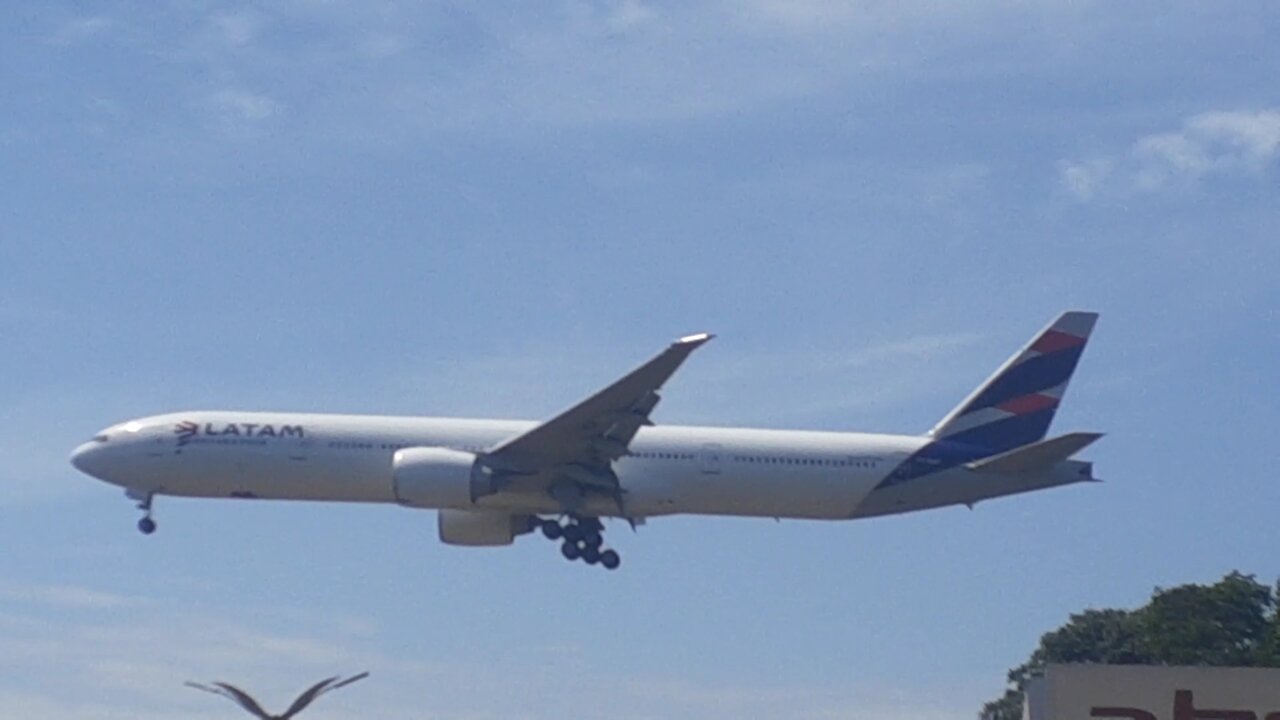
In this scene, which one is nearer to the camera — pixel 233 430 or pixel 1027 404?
pixel 233 430

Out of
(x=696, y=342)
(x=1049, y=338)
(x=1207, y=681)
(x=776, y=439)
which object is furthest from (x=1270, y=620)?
(x=1207, y=681)

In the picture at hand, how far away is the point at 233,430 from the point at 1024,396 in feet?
61.5

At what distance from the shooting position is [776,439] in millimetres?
48375

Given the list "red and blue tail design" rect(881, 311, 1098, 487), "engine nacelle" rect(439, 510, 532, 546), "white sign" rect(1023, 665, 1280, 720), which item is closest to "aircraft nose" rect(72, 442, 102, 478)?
"engine nacelle" rect(439, 510, 532, 546)

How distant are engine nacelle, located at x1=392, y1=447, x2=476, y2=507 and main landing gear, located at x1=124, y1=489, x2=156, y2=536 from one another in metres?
6.46

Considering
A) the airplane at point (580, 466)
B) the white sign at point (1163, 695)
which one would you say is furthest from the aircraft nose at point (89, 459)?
the white sign at point (1163, 695)

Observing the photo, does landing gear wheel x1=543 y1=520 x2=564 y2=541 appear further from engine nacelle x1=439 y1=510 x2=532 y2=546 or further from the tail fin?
the tail fin

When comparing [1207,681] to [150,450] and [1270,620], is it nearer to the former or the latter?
[150,450]

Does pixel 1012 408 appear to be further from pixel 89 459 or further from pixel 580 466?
pixel 89 459

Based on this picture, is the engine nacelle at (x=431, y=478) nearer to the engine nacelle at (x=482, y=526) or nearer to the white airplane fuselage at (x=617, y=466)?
the white airplane fuselage at (x=617, y=466)

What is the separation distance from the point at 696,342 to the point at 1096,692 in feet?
48.0

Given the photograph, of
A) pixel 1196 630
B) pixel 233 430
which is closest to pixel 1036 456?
pixel 233 430

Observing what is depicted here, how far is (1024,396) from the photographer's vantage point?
50938 mm

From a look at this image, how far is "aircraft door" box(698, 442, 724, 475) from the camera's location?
4794 cm
